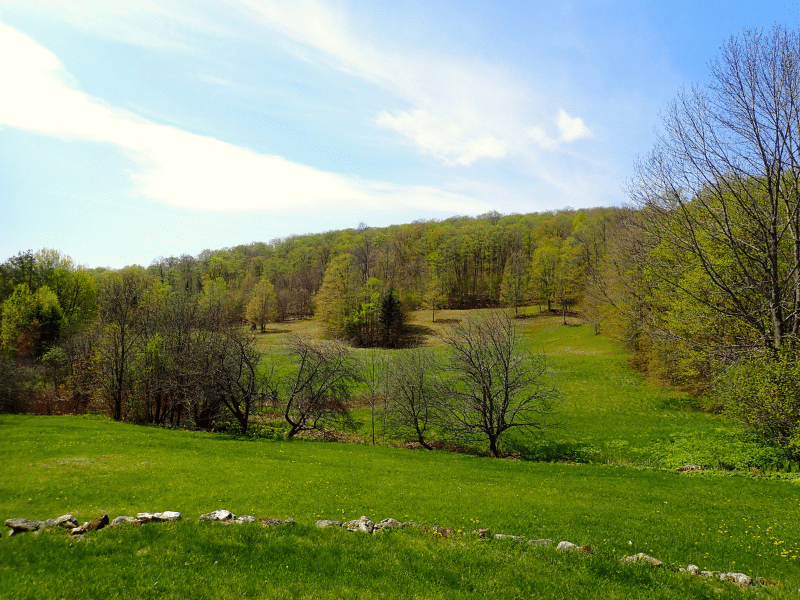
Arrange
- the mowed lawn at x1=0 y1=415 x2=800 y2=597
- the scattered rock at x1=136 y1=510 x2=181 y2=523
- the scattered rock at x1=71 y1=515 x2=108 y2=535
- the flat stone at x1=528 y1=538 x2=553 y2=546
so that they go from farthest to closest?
1. the scattered rock at x1=136 y1=510 x2=181 y2=523
2. the flat stone at x1=528 y1=538 x2=553 y2=546
3. the mowed lawn at x1=0 y1=415 x2=800 y2=597
4. the scattered rock at x1=71 y1=515 x2=108 y2=535

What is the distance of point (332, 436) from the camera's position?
29453mm

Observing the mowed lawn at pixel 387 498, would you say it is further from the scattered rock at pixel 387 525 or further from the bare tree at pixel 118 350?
the bare tree at pixel 118 350

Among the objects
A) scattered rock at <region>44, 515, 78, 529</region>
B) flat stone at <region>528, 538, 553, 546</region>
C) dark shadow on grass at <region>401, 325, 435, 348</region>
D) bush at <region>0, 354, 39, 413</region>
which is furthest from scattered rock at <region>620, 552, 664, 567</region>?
dark shadow on grass at <region>401, 325, 435, 348</region>

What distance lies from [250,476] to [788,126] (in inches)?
1066

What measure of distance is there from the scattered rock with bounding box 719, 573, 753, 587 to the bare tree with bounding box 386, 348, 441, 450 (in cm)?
1852

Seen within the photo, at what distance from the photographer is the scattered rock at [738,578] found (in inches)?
301

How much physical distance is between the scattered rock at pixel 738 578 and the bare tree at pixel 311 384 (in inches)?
919

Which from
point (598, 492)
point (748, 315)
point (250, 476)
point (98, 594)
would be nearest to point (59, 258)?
point (250, 476)

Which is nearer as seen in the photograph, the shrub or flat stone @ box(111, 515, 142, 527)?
flat stone @ box(111, 515, 142, 527)

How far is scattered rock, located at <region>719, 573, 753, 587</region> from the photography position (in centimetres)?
765

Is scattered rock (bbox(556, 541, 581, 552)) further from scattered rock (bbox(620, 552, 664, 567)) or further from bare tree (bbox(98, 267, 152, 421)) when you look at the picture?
bare tree (bbox(98, 267, 152, 421))

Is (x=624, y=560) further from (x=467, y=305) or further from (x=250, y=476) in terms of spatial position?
(x=467, y=305)

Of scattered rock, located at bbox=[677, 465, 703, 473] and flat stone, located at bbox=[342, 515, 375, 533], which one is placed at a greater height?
flat stone, located at bbox=[342, 515, 375, 533]

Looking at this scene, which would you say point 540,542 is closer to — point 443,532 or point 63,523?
point 443,532
